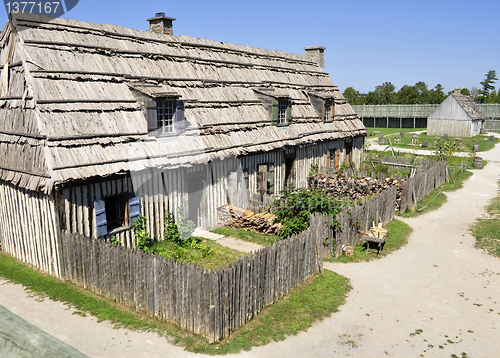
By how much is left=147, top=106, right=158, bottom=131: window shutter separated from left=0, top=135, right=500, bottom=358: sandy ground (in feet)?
20.5

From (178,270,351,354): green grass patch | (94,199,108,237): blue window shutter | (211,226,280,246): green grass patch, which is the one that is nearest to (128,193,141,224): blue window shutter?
(94,199,108,237): blue window shutter

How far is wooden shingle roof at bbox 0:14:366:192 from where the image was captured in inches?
443

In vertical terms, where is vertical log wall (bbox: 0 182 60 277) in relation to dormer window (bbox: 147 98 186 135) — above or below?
below

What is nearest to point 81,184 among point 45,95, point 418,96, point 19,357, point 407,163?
point 45,95

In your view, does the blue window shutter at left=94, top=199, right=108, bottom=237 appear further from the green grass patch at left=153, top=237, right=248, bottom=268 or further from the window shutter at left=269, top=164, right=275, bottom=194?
the window shutter at left=269, top=164, right=275, bottom=194

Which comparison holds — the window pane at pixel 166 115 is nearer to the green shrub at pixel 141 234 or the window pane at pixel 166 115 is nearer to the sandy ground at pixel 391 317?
the green shrub at pixel 141 234

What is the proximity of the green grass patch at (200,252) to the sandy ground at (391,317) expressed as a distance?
3.19m

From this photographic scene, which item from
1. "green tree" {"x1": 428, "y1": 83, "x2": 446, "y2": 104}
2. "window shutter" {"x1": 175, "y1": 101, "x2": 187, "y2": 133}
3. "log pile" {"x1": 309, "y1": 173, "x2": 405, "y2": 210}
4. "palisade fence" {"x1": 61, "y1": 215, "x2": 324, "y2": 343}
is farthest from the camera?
"green tree" {"x1": 428, "y1": 83, "x2": 446, "y2": 104}

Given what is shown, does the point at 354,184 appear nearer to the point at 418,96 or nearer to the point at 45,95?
the point at 45,95

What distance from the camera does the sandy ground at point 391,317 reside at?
8.44 m

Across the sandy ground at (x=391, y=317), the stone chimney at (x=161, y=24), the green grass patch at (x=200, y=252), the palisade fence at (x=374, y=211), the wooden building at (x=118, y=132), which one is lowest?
the sandy ground at (x=391, y=317)

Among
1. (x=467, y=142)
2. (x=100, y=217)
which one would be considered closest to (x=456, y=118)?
(x=467, y=142)

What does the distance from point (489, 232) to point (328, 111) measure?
36.2 ft

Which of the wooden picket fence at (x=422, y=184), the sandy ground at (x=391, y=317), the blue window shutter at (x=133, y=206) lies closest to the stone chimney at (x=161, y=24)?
the blue window shutter at (x=133, y=206)
